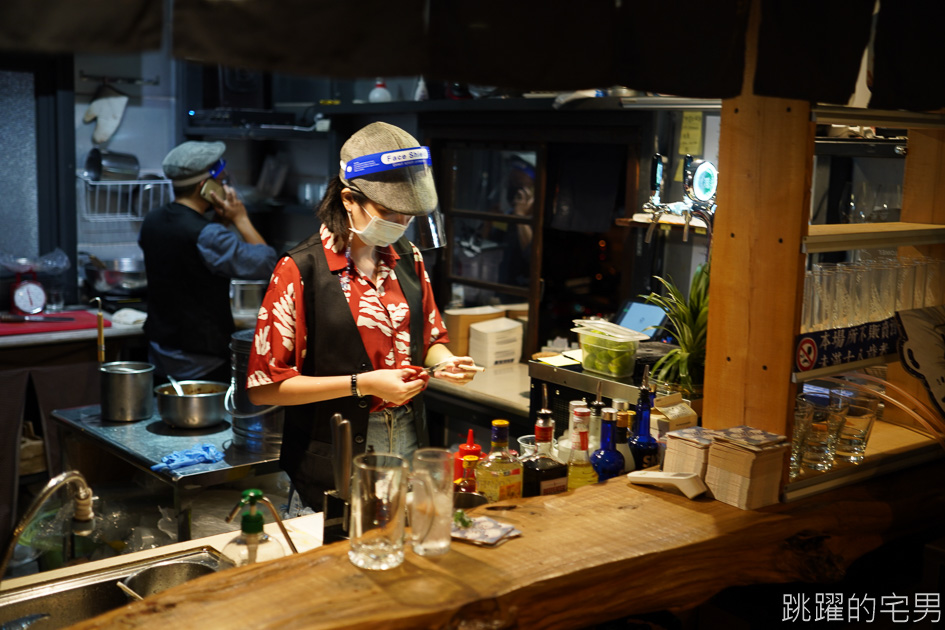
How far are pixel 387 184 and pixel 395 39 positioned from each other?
45.4 inches

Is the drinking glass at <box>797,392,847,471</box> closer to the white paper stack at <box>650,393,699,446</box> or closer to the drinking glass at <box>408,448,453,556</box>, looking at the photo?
the white paper stack at <box>650,393,699,446</box>

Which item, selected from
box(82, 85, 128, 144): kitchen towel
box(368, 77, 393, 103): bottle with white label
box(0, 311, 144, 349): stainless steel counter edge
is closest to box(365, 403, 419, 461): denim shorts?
box(0, 311, 144, 349): stainless steel counter edge

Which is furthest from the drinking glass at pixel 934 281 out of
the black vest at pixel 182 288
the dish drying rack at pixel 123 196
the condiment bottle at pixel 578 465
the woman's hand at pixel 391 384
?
the dish drying rack at pixel 123 196

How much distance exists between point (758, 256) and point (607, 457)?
0.64 meters

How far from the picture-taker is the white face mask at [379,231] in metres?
2.63

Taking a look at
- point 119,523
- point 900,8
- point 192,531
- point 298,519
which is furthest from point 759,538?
point 119,523

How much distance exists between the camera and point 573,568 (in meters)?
1.83

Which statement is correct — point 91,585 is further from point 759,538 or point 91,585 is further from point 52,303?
point 52,303

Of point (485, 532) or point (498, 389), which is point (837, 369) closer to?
point (485, 532)

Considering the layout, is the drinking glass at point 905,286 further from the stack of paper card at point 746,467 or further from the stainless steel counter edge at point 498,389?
the stainless steel counter edge at point 498,389

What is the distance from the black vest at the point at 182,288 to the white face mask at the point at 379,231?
1.98 meters

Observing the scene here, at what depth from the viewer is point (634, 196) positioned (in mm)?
4059

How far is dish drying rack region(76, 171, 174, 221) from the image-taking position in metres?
5.79

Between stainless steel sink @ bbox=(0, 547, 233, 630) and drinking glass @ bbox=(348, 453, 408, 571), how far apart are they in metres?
0.44
